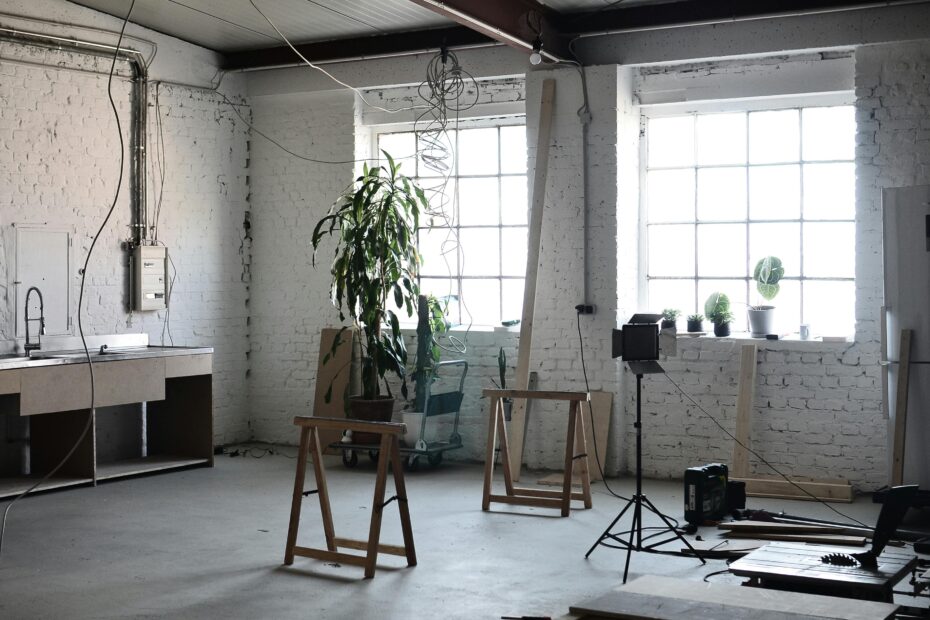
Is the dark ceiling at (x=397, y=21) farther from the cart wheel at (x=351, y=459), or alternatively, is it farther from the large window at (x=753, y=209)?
the cart wheel at (x=351, y=459)

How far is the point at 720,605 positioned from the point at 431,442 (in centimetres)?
479

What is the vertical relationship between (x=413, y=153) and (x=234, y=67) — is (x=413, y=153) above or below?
below

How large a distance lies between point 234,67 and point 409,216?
6.90 ft

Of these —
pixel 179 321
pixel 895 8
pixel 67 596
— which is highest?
pixel 895 8

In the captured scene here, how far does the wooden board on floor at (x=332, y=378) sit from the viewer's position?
8.41 metres

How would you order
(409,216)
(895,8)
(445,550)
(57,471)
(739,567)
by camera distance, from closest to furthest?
(739,567)
(445,550)
(895,8)
(57,471)
(409,216)

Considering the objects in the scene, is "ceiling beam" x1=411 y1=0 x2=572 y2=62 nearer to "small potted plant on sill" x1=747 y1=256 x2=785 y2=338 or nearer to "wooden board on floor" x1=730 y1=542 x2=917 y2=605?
"small potted plant on sill" x1=747 y1=256 x2=785 y2=338

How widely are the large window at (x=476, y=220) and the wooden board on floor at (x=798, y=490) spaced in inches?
93.8

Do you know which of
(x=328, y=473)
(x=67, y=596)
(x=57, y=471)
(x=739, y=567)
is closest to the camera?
(x=739, y=567)

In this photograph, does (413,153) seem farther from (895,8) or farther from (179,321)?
(895,8)

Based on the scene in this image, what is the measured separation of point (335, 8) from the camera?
7.38m

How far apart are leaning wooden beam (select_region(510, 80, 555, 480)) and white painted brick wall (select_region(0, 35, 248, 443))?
278cm

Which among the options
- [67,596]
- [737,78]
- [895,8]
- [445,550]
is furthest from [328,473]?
[895,8]

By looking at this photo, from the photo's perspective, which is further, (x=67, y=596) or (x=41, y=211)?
(x=41, y=211)
